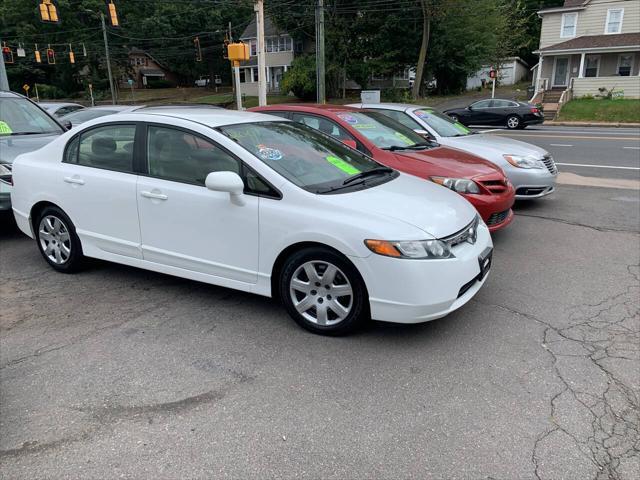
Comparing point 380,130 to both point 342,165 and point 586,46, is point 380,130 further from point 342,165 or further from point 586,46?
point 586,46

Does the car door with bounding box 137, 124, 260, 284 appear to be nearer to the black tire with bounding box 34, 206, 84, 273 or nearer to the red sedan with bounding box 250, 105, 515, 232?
the black tire with bounding box 34, 206, 84, 273

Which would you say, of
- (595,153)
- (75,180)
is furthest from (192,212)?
(595,153)

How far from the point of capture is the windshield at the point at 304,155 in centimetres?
411

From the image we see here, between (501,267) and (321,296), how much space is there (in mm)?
2458

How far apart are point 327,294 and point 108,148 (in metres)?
2.54

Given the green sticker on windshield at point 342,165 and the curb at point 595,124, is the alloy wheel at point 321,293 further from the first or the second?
the curb at point 595,124

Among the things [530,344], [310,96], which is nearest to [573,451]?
[530,344]

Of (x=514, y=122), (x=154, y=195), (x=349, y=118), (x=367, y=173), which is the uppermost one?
(x=349, y=118)

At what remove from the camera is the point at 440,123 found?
8.49m

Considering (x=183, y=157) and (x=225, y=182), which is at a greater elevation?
(x=183, y=157)

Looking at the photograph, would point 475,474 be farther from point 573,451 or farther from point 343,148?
point 343,148

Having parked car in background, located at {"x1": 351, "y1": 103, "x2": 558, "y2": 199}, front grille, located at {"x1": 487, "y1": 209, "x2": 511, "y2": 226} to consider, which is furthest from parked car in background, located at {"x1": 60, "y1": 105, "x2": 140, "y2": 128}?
front grille, located at {"x1": 487, "y1": 209, "x2": 511, "y2": 226}

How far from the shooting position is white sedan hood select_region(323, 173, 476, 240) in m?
3.71

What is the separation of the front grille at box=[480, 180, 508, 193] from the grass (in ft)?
78.3
